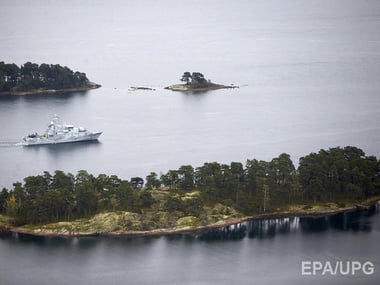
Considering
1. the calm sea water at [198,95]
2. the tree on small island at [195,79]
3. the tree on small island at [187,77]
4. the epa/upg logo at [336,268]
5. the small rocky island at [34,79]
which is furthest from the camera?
the tree on small island at [187,77]

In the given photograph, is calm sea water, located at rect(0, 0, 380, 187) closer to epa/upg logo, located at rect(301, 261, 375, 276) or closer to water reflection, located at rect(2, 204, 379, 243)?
water reflection, located at rect(2, 204, 379, 243)

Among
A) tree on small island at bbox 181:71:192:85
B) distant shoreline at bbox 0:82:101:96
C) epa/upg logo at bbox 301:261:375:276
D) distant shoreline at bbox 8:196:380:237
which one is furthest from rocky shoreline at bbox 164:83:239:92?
epa/upg logo at bbox 301:261:375:276

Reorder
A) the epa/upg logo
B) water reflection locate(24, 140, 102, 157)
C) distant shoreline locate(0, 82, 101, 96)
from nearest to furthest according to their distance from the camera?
the epa/upg logo
water reflection locate(24, 140, 102, 157)
distant shoreline locate(0, 82, 101, 96)

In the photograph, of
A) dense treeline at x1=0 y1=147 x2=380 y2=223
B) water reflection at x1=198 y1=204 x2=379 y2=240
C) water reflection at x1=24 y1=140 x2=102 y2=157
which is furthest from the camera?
water reflection at x1=24 y1=140 x2=102 y2=157

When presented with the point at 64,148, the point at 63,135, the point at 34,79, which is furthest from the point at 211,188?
the point at 34,79

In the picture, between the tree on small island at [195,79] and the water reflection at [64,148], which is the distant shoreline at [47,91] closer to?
the tree on small island at [195,79]

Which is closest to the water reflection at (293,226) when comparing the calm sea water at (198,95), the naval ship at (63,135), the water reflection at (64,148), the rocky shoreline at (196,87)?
the calm sea water at (198,95)
